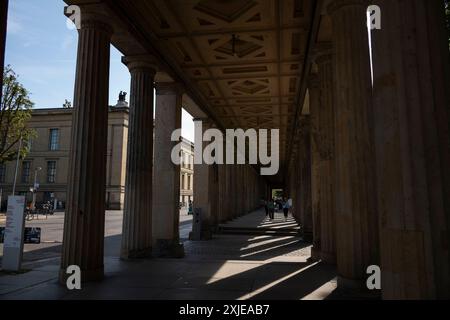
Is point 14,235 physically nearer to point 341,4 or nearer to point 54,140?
point 341,4

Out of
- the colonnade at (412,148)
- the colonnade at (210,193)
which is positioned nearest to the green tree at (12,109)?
the colonnade at (210,193)

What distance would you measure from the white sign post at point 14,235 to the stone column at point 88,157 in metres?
1.89

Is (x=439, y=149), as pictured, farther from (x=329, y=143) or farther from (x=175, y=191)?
(x=175, y=191)

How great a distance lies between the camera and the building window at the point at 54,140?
174ft

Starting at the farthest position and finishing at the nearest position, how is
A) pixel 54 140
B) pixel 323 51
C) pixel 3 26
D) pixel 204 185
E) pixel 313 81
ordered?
pixel 54 140 < pixel 204 185 < pixel 313 81 < pixel 323 51 < pixel 3 26

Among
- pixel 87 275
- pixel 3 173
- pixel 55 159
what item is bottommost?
pixel 87 275

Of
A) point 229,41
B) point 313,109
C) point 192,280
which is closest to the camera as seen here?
point 192,280

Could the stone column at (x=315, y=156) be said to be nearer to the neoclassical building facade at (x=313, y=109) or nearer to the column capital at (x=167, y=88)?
the neoclassical building facade at (x=313, y=109)

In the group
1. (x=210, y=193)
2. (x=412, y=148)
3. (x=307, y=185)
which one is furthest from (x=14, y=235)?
(x=307, y=185)

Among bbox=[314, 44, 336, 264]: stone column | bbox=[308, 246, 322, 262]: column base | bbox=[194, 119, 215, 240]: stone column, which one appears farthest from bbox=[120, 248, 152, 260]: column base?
bbox=[194, 119, 215, 240]: stone column

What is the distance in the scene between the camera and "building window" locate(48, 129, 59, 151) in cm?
5294

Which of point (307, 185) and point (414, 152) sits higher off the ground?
point (307, 185)

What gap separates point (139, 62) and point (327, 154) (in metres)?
5.83

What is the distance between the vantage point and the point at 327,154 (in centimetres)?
910
